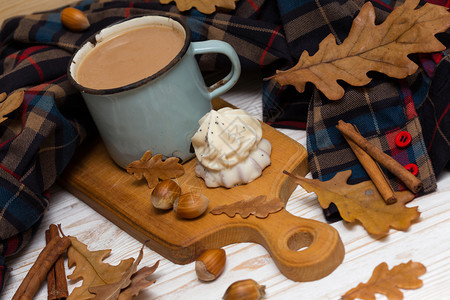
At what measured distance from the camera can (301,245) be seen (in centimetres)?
90

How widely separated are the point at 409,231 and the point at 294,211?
203 mm

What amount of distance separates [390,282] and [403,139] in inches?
11.0

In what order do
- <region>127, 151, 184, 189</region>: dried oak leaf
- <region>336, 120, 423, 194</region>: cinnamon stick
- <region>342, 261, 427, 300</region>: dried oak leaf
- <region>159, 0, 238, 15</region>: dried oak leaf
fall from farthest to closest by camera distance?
1. <region>159, 0, 238, 15</region>: dried oak leaf
2. <region>127, 151, 184, 189</region>: dried oak leaf
3. <region>336, 120, 423, 194</region>: cinnamon stick
4. <region>342, 261, 427, 300</region>: dried oak leaf

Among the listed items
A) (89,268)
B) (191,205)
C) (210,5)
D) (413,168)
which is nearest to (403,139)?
(413,168)

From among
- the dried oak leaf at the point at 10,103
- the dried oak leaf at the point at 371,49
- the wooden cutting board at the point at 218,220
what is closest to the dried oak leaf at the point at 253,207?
the wooden cutting board at the point at 218,220

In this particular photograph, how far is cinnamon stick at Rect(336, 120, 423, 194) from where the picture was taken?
2.97 feet

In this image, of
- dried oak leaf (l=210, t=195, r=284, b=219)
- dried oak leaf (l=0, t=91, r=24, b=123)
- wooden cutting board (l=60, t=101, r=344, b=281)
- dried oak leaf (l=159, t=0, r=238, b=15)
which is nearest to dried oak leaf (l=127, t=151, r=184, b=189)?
wooden cutting board (l=60, t=101, r=344, b=281)

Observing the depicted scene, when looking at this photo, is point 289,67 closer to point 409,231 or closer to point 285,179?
point 285,179

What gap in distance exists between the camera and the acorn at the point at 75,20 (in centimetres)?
122

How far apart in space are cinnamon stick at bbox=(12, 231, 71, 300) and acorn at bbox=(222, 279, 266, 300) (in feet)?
1.12

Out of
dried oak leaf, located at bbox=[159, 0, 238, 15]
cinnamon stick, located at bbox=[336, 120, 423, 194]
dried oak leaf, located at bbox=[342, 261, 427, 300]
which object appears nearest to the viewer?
dried oak leaf, located at bbox=[342, 261, 427, 300]

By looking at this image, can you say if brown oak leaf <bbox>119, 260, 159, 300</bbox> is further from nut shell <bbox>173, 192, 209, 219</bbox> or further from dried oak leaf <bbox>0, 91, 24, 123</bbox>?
dried oak leaf <bbox>0, 91, 24, 123</bbox>

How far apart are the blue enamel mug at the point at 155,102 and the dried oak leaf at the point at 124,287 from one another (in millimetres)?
232

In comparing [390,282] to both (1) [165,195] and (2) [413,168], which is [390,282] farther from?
(1) [165,195]
